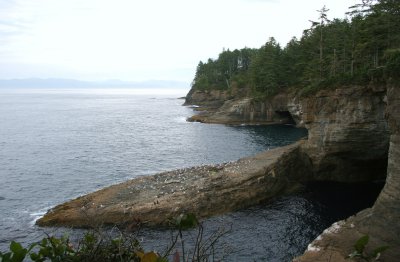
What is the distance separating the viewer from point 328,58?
57.9m

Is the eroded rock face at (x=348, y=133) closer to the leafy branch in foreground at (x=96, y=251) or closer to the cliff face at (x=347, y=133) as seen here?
the cliff face at (x=347, y=133)

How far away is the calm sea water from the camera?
26750 mm

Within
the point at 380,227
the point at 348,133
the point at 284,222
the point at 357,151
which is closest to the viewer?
the point at 380,227

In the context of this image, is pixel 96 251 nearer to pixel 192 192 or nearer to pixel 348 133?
pixel 192 192

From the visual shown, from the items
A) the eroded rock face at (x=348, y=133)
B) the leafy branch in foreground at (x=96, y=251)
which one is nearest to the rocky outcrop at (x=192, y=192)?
the eroded rock face at (x=348, y=133)

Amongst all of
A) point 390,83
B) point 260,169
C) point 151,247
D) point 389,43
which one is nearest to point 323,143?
point 260,169

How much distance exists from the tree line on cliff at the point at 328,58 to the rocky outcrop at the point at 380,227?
4031 millimetres

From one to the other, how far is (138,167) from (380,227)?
102 ft

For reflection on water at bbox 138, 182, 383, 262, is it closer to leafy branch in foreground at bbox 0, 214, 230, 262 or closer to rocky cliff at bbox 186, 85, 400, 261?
rocky cliff at bbox 186, 85, 400, 261

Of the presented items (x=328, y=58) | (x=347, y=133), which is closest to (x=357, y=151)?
(x=347, y=133)

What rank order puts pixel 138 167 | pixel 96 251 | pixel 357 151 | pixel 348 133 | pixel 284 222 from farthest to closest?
1. pixel 138 167
2. pixel 357 151
3. pixel 348 133
4. pixel 284 222
5. pixel 96 251

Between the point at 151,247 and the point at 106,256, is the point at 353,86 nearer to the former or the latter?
the point at 151,247

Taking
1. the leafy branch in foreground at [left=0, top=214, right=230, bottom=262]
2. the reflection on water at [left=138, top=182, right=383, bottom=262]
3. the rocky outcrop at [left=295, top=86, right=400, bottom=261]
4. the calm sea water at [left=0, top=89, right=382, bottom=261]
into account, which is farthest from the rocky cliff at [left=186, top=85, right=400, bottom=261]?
the leafy branch in foreground at [left=0, top=214, right=230, bottom=262]

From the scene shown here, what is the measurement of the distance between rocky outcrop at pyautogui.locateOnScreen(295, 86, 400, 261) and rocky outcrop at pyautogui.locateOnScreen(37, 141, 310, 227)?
1016 cm
